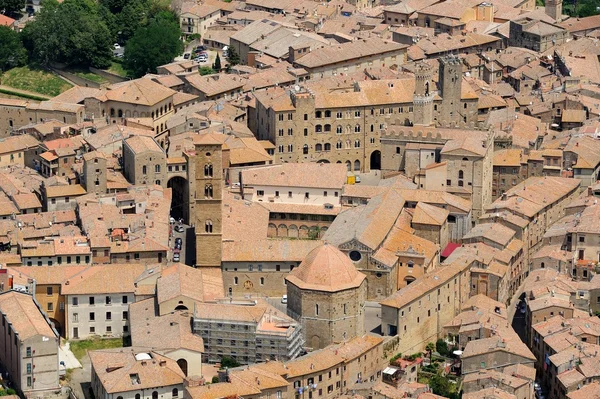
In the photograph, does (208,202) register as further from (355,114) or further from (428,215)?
(355,114)

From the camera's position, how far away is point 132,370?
129625 mm

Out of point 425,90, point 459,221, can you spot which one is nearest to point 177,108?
point 425,90

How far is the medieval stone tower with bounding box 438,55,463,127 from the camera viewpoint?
171250 mm

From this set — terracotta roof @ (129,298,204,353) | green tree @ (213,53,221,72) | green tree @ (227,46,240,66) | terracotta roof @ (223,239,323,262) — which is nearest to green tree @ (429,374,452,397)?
terracotta roof @ (223,239,323,262)

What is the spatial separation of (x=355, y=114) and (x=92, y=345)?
4232cm

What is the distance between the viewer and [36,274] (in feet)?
466

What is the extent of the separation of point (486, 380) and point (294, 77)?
57568 mm

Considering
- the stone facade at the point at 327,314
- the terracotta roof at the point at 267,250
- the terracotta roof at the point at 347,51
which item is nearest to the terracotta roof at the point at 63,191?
the terracotta roof at the point at 267,250

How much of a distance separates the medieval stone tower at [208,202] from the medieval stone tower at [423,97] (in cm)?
2931

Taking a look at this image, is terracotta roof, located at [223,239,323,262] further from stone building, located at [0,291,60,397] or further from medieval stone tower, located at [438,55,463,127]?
medieval stone tower, located at [438,55,463,127]

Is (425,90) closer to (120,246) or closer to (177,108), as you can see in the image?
(177,108)

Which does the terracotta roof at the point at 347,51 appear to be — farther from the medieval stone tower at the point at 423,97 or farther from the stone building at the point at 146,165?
the stone building at the point at 146,165

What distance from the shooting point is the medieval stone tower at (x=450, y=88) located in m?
171

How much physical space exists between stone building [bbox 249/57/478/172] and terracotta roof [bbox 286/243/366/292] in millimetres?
32504
